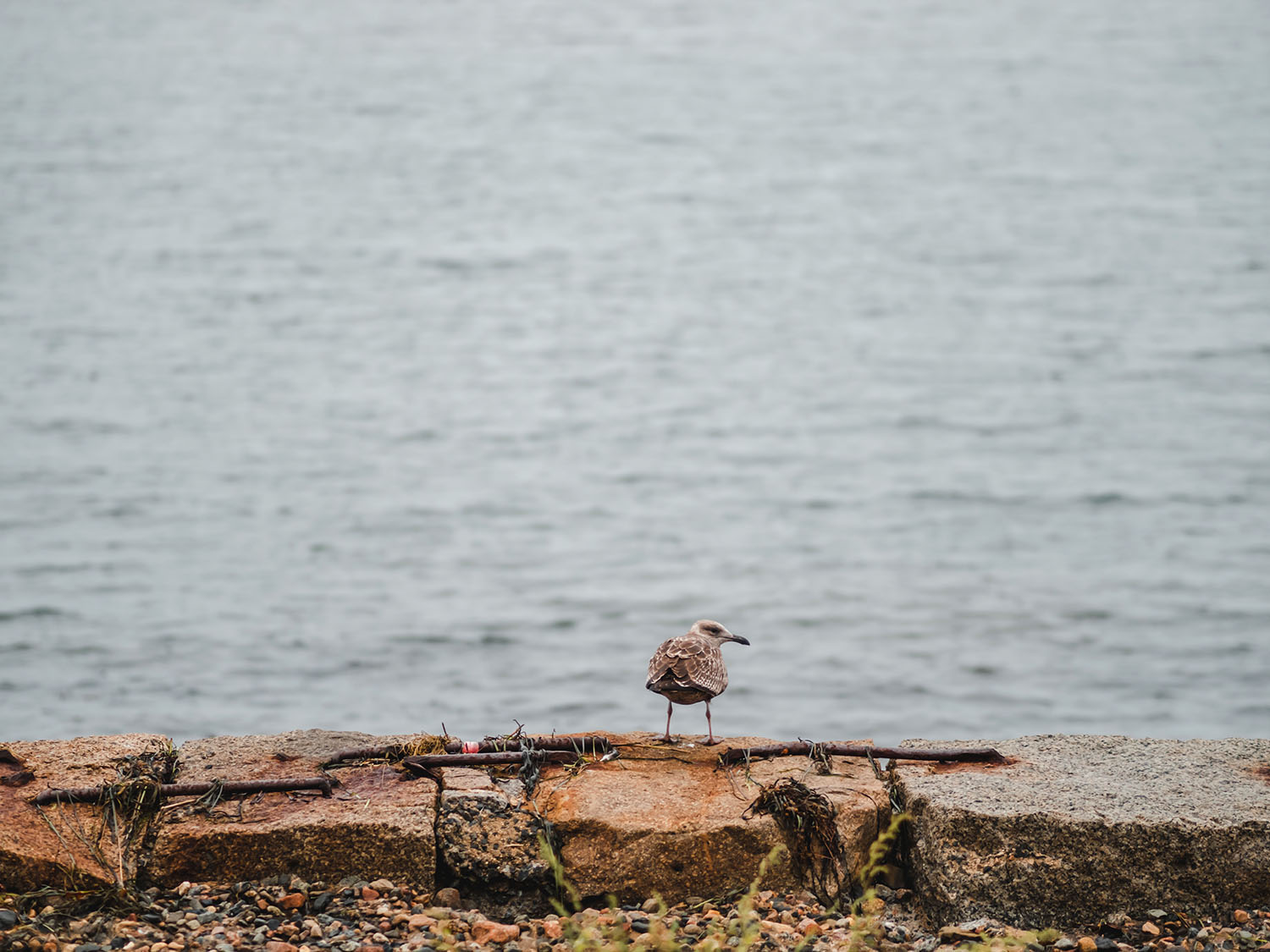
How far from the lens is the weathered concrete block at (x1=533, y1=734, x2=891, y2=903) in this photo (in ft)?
10.3

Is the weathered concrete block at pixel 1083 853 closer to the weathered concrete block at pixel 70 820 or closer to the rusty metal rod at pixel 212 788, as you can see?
the rusty metal rod at pixel 212 788

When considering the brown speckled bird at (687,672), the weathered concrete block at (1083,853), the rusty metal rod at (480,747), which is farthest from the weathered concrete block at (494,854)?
the weathered concrete block at (1083,853)

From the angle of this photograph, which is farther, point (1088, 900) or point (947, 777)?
point (947, 777)

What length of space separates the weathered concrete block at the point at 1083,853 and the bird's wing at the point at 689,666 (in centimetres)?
74

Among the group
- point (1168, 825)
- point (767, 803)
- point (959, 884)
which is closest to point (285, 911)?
point (767, 803)

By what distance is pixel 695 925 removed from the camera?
118 inches

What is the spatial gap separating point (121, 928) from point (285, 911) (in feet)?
1.29

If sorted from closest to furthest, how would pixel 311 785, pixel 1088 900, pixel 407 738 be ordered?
1. pixel 1088 900
2. pixel 311 785
3. pixel 407 738

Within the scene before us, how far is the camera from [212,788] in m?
3.26

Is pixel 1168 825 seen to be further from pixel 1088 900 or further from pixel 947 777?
pixel 947 777

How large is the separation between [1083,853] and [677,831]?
109 centimetres

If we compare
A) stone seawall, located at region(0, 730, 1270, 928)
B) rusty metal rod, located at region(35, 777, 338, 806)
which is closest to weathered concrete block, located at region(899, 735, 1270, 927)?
stone seawall, located at region(0, 730, 1270, 928)

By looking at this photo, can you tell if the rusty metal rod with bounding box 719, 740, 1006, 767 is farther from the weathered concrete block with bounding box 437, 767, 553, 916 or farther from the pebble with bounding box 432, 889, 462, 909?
the pebble with bounding box 432, 889, 462, 909

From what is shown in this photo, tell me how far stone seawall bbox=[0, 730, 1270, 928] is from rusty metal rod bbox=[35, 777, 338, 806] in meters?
0.01
